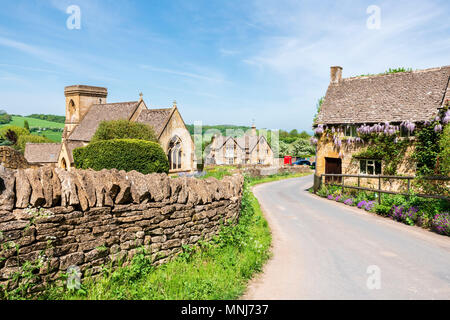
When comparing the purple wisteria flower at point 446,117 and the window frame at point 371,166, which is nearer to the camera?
the purple wisteria flower at point 446,117

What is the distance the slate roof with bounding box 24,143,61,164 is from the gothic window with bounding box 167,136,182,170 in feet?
87.4

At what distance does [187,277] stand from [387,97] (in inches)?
801

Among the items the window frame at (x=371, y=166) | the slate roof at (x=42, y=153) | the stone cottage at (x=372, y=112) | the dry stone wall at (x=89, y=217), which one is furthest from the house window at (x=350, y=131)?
the slate roof at (x=42, y=153)

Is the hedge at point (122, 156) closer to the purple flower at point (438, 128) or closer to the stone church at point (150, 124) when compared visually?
the stone church at point (150, 124)

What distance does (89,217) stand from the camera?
5258mm

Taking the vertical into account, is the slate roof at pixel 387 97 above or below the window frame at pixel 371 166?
above

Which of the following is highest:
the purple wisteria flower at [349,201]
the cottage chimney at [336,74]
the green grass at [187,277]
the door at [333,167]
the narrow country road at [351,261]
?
the cottage chimney at [336,74]

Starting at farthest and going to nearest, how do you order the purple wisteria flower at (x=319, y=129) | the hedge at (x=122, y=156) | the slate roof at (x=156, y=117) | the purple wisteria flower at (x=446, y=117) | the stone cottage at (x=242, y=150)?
1. the stone cottage at (x=242, y=150)
2. the slate roof at (x=156, y=117)
3. the hedge at (x=122, y=156)
4. the purple wisteria flower at (x=319, y=129)
5. the purple wisteria flower at (x=446, y=117)

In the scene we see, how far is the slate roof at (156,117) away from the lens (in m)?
37.4

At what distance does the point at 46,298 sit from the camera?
4.59 meters

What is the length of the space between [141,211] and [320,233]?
6.38 m

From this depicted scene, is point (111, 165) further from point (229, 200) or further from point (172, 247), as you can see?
point (172, 247)

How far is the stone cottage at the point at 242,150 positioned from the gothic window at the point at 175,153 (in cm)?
2462

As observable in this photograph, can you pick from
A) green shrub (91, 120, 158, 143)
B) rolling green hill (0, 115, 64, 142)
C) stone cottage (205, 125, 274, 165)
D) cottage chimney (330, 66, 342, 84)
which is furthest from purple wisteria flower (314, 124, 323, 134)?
rolling green hill (0, 115, 64, 142)
